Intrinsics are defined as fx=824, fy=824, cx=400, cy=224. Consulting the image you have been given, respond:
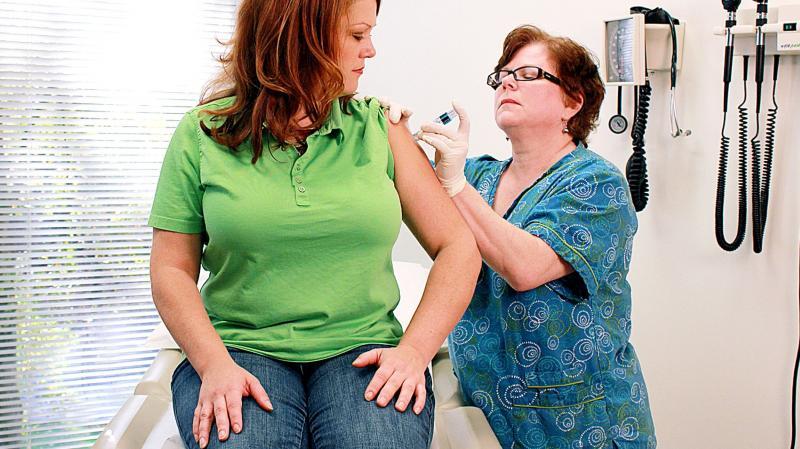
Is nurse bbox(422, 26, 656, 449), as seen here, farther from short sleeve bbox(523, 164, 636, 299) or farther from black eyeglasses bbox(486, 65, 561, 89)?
black eyeglasses bbox(486, 65, 561, 89)

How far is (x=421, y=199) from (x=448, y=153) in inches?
4.8

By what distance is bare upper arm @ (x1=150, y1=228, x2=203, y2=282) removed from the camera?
4.35 ft

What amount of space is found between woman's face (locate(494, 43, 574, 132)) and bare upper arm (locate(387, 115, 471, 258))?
41 cm

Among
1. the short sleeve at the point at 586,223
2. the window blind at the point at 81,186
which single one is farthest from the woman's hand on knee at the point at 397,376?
the window blind at the point at 81,186

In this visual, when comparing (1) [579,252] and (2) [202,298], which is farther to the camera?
(1) [579,252]

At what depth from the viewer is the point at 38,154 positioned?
9.01 feet

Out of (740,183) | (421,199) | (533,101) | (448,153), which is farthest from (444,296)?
(740,183)

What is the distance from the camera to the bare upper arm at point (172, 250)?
1.33m

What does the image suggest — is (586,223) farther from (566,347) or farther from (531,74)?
(531,74)

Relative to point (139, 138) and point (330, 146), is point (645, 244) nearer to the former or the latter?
point (330, 146)

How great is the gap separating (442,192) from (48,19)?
188 cm

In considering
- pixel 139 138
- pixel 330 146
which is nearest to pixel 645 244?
pixel 330 146

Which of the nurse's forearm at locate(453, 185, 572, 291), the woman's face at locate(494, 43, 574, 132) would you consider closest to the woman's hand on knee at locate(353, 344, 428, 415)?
the nurse's forearm at locate(453, 185, 572, 291)

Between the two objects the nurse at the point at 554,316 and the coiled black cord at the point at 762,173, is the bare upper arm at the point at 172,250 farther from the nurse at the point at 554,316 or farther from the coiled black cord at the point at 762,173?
the coiled black cord at the point at 762,173
